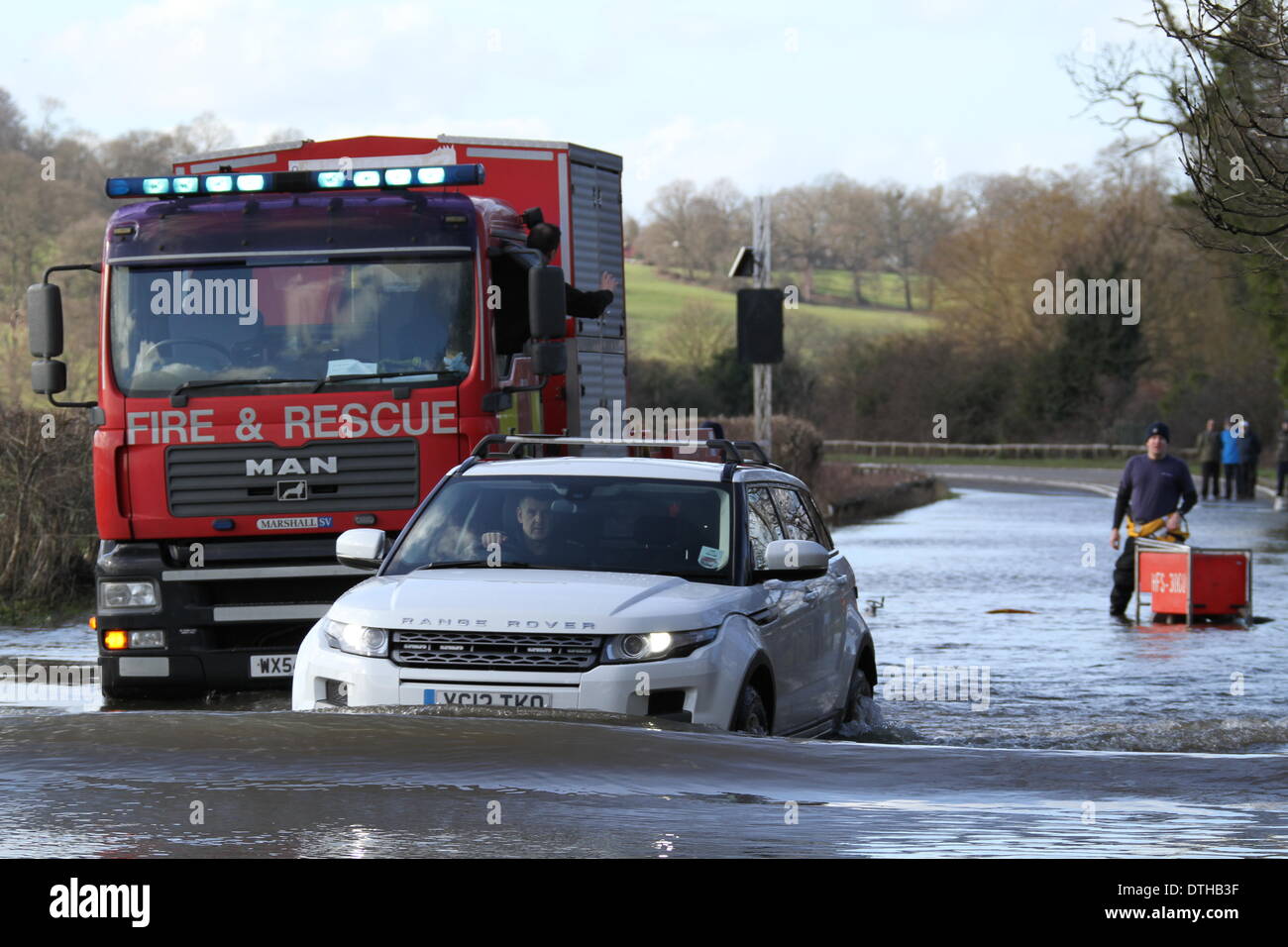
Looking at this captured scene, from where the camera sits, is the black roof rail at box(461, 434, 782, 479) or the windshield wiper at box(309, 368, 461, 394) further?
the windshield wiper at box(309, 368, 461, 394)

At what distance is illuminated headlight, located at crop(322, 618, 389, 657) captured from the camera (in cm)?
799

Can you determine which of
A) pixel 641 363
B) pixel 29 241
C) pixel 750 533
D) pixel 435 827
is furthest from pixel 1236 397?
pixel 435 827

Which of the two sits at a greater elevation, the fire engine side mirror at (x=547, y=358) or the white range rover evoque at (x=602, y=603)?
the fire engine side mirror at (x=547, y=358)

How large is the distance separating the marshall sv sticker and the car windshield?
1928mm

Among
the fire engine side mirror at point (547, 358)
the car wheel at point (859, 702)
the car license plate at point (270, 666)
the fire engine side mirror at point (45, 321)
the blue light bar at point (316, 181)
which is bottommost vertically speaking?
the car wheel at point (859, 702)

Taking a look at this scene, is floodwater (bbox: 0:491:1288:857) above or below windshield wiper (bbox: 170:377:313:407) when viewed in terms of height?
below

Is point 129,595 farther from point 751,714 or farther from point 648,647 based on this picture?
point 751,714

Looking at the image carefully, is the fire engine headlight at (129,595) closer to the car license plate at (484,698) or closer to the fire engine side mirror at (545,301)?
the fire engine side mirror at (545,301)

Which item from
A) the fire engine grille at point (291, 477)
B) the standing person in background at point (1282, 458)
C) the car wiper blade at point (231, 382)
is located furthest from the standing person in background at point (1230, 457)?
the car wiper blade at point (231, 382)

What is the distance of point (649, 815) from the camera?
239 inches

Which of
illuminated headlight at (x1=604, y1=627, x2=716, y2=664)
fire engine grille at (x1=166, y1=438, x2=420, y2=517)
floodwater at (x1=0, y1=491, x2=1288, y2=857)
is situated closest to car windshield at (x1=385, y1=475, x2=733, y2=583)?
illuminated headlight at (x1=604, y1=627, x2=716, y2=664)

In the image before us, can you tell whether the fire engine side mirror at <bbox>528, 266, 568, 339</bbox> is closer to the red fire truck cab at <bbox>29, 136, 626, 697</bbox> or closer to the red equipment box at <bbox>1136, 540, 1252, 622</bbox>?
the red fire truck cab at <bbox>29, 136, 626, 697</bbox>

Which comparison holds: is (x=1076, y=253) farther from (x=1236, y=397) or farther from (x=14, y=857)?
(x=14, y=857)

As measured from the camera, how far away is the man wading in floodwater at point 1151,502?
17.7 m
